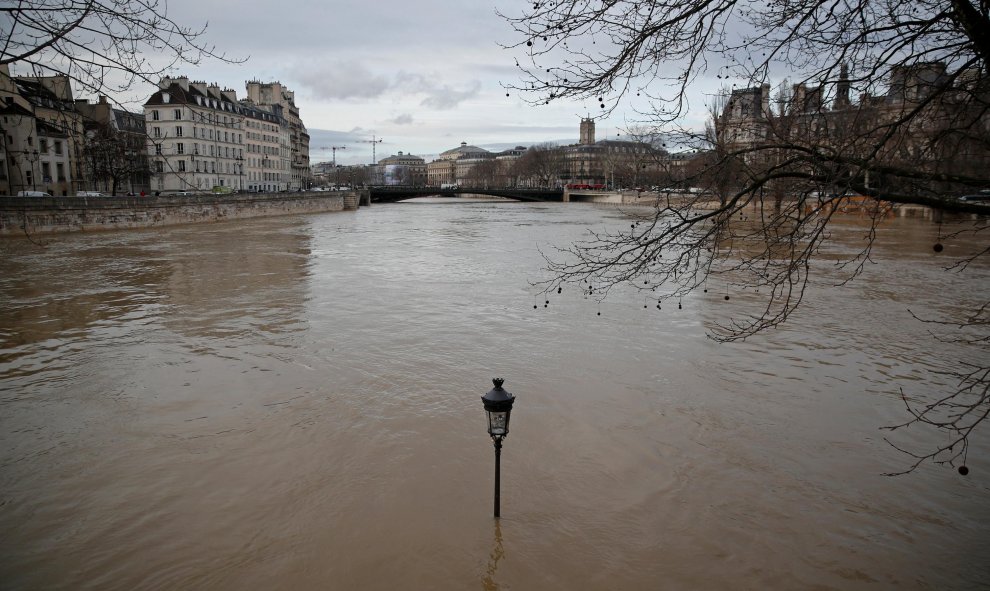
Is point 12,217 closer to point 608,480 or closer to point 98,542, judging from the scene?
point 98,542

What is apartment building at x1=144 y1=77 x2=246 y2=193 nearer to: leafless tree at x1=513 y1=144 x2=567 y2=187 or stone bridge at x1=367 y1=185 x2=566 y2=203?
stone bridge at x1=367 y1=185 x2=566 y2=203

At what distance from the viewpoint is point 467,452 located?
729cm

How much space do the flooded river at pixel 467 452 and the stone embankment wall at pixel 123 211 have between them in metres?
15.0

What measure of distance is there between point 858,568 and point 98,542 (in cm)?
636

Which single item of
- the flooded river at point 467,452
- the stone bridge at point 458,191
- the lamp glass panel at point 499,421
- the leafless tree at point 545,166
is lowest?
the flooded river at point 467,452

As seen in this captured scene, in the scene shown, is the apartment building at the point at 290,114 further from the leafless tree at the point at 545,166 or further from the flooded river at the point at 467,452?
the flooded river at the point at 467,452

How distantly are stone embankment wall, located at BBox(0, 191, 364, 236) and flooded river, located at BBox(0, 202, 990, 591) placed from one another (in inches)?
589

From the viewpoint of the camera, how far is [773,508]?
6.16 meters

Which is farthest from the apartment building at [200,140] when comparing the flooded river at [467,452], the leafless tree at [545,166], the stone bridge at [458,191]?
the leafless tree at [545,166]

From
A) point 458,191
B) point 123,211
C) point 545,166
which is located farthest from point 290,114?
point 123,211

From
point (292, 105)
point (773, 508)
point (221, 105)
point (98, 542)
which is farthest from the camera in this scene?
point (292, 105)

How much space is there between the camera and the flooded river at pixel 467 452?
17.6 feet

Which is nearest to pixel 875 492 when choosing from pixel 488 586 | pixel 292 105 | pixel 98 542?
pixel 488 586

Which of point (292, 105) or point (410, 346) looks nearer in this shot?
point (410, 346)
